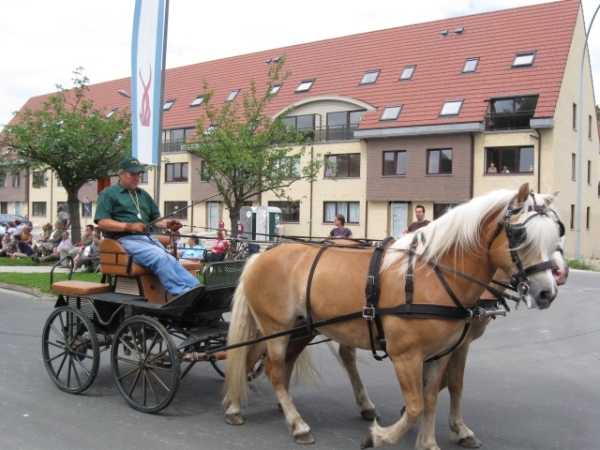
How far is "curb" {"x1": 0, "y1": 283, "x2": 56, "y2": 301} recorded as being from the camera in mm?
12057

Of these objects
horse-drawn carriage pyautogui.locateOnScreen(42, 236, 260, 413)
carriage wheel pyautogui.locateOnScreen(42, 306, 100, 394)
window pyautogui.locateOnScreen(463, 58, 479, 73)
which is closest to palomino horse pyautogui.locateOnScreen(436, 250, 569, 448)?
horse-drawn carriage pyautogui.locateOnScreen(42, 236, 260, 413)

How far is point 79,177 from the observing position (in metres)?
16.9

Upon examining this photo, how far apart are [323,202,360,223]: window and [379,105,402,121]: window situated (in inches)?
178

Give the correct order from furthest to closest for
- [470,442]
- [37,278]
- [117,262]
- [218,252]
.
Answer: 1. [218,252]
2. [37,278]
3. [117,262]
4. [470,442]

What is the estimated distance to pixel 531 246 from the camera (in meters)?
3.70

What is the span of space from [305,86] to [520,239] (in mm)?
30868

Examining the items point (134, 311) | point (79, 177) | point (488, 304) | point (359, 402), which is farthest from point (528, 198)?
point (79, 177)

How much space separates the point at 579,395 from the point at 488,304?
6.50ft

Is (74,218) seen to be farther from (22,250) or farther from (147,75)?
(147,75)

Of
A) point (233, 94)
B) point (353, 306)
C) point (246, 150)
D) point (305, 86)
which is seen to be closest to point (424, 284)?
point (353, 306)

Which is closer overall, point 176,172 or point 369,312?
point 369,312

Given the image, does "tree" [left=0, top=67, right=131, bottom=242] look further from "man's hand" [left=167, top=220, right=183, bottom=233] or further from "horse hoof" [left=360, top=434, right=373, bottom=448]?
"horse hoof" [left=360, top=434, right=373, bottom=448]

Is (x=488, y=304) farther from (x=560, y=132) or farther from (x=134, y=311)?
(x=560, y=132)

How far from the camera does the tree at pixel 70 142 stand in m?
15.8
